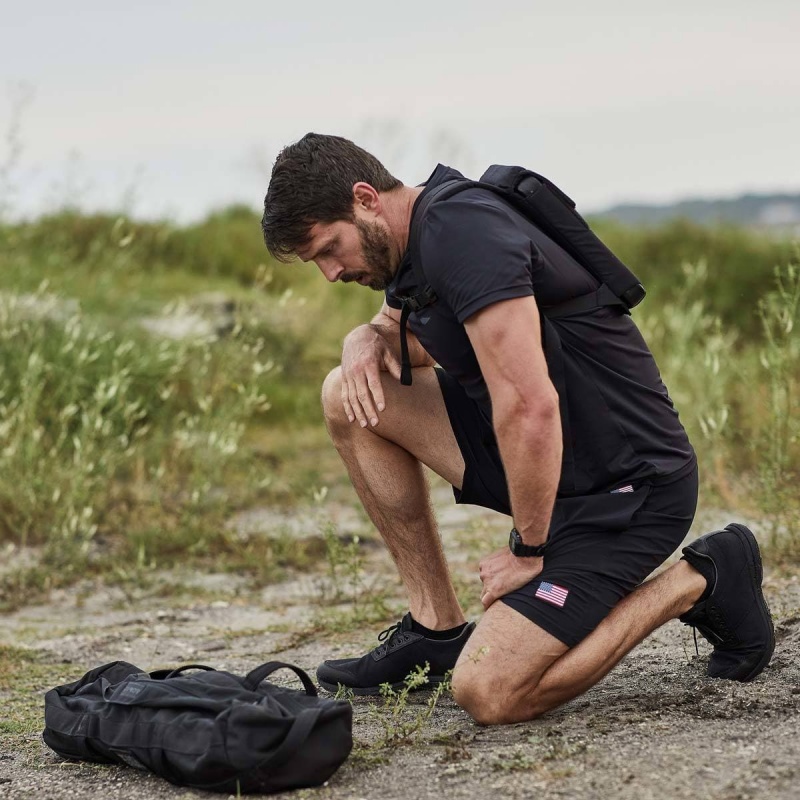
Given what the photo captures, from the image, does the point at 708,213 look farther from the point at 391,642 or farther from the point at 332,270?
the point at 332,270

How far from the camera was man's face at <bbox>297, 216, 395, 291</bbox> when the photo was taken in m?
3.45

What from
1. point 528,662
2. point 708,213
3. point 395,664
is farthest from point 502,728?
point 708,213

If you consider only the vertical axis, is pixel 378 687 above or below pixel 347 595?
above

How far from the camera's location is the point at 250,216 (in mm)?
16734

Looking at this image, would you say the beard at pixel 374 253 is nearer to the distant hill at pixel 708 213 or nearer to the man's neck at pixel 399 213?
the man's neck at pixel 399 213

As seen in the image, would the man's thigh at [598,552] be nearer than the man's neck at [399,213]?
Yes

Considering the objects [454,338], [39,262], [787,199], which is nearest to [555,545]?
[454,338]

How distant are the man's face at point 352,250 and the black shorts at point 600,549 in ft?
2.94

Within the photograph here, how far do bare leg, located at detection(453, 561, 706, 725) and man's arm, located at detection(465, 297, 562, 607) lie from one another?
→ 13.8 inches

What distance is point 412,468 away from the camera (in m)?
3.97

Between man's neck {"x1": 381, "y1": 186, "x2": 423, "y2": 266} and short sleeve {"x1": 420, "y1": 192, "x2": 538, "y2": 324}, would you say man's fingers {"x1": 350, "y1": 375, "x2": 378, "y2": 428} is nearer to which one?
man's neck {"x1": 381, "y1": 186, "x2": 423, "y2": 266}

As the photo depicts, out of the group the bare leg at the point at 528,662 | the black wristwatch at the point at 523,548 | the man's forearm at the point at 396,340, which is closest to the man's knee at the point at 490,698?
the bare leg at the point at 528,662

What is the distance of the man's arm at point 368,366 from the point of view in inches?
148

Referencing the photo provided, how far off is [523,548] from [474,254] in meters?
0.88
